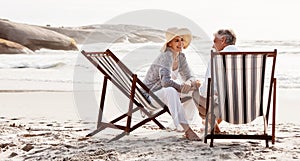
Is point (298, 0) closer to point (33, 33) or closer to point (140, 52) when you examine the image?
point (140, 52)

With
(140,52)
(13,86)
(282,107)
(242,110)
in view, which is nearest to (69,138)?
(242,110)

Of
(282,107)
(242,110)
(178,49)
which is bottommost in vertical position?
(282,107)

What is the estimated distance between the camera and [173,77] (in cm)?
473

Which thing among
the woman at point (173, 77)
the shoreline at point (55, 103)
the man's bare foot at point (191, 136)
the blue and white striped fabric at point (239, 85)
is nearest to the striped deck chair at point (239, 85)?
the blue and white striped fabric at point (239, 85)

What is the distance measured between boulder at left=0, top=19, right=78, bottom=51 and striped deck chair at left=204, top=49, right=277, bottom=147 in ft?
64.5

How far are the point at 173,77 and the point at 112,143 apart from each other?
3.00 ft

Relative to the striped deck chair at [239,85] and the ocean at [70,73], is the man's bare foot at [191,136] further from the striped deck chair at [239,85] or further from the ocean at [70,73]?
the ocean at [70,73]

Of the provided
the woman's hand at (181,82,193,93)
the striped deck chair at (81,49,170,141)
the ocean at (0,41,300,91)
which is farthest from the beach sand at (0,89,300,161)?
the ocean at (0,41,300,91)

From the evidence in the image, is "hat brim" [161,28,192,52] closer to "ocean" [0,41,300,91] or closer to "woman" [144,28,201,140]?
"woman" [144,28,201,140]

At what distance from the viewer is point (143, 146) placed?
4023 mm

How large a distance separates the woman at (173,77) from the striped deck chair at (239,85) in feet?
1.02

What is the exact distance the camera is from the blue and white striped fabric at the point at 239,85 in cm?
388

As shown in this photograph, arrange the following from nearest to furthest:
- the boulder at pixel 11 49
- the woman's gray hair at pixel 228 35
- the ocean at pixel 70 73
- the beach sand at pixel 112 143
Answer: the beach sand at pixel 112 143
the woman's gray hair at pixel 228 35
the ocean at pixel 70 73
the boulder at pixel 11 49

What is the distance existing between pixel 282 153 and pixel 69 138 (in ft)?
5.92
